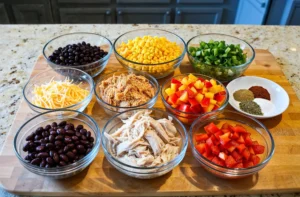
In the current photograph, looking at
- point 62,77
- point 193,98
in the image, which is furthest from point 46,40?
point 193,98

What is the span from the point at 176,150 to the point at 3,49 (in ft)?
6.52

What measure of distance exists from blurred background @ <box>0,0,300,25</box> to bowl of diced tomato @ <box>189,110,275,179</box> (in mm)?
2869

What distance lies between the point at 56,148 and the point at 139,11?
3245 millimetres

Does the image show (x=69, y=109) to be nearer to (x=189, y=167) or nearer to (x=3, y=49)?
(x=189, y=167)

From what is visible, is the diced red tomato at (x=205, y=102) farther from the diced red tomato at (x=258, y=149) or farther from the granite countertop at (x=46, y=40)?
the granite countertop at (x=46, y=40)

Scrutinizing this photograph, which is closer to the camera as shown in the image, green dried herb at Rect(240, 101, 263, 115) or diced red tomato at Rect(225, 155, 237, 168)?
diced red tomato at Rect(225, 155, 237, 168)

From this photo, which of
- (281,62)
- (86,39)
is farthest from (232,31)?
(86,39)

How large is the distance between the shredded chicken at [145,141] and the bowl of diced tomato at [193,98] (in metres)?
0.16

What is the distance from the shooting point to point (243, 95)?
1.98 metres

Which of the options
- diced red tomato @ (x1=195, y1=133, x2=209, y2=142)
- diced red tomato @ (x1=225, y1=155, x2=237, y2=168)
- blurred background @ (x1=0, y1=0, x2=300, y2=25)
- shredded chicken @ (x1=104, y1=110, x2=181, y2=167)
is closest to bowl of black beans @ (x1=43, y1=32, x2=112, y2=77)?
shredded chicken @ (x1=104, y1=110, x2=181, y2=167)

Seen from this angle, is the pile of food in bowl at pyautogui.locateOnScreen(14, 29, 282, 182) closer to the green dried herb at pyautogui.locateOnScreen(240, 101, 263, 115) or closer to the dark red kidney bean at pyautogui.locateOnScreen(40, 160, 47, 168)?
the dark red kidney bean at pyautogui.locateOnScreen(40, 160, 47, 168)

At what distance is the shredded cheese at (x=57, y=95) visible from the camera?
179 cm

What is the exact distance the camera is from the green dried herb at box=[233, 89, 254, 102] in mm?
1965

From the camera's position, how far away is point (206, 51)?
7.02 feet
